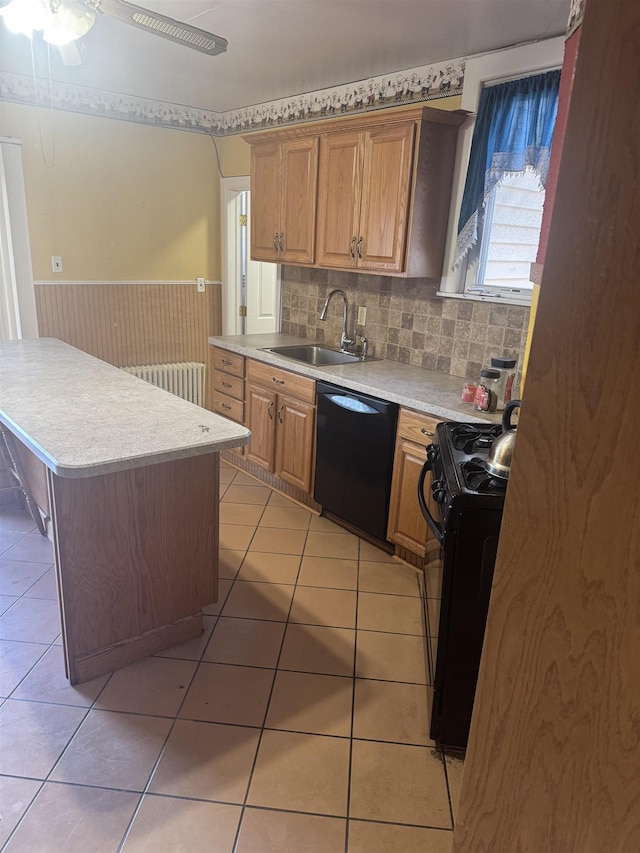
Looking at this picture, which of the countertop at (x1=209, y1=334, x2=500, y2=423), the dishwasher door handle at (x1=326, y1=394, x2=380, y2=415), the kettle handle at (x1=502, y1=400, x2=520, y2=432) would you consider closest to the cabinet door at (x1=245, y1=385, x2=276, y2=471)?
the countertop at (x1=209, y1=334, x2=500, y2=423)

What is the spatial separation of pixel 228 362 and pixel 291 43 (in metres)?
1.89

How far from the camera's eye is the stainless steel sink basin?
380 cm

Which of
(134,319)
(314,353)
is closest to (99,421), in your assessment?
(314,353)

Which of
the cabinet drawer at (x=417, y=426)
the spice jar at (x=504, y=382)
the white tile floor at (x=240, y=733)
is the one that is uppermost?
the spice jar at (x=504, y=382)

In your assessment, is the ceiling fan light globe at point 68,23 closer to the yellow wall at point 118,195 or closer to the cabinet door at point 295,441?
the cabinet door at point 295,441

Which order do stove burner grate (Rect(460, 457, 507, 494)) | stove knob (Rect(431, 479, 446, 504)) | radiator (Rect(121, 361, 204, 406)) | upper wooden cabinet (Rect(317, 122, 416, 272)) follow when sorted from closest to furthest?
stove burner grate (Rect(460, 457, 507, 494))
stove knob (Rect(431, 479, 446, 504))
upper wooden cabinet (Rect(317, 122, 416, 272))
radiator (Rect(121, 361, 204, 406))

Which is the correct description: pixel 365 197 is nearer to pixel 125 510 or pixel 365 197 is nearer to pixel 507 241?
pixel 507 241

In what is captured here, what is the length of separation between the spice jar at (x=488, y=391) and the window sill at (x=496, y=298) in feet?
1.62

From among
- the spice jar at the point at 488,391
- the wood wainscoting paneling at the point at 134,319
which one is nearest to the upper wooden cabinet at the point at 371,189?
the spice jar at the point at 488,391

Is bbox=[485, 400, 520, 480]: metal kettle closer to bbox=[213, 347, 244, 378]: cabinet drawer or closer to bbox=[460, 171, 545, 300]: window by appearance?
bbox=[460, 171, 545, 300]: window

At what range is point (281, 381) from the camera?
11.5 ft

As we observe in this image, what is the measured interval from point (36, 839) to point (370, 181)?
3.07 metres

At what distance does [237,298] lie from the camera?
16.3 feet

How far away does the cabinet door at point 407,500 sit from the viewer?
2.75 m
